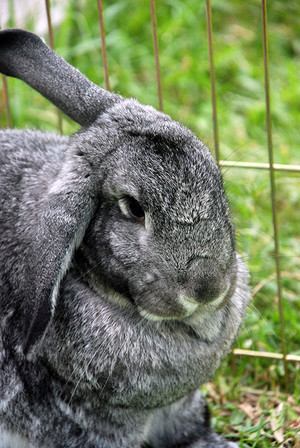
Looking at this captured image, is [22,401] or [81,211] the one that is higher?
[81,211]

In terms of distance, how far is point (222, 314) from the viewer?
13.2 ft

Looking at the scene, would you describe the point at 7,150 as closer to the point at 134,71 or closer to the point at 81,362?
the point at 81,362

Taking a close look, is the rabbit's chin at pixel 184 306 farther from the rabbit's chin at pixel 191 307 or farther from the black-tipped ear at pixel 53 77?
the black-tipped ear at pixel 53 77

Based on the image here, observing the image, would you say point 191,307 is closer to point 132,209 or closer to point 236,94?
point 132,209

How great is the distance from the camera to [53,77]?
382cm

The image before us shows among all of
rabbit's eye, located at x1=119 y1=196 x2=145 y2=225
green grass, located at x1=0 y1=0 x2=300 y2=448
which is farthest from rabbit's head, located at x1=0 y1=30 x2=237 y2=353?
green grass, located at x1=0 y1=0 x2=300 y2=448

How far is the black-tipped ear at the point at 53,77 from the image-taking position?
381 centimetres

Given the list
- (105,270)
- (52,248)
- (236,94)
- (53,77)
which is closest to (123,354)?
(105,270)

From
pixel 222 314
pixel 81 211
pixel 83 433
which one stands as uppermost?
pixel 81 211

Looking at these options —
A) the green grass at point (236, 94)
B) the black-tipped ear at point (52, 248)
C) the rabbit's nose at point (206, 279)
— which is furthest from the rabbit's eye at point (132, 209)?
the green grass at point (236, 94)

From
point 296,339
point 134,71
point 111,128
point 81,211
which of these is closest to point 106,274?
point 81,211

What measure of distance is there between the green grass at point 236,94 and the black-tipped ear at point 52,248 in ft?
5.25

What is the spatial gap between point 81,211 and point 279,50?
3873 mm

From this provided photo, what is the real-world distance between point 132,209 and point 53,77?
2.31 ft
